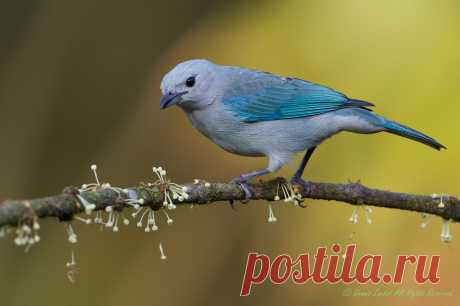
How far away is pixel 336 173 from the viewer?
6.30m

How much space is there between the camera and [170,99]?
16.1 ft

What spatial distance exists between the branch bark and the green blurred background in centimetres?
177

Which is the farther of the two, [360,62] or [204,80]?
[360,62]

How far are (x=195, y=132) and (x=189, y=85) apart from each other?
188 cm

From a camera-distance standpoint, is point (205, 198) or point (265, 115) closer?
point (205, 198)

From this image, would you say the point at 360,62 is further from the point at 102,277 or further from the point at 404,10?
the point at 102,277

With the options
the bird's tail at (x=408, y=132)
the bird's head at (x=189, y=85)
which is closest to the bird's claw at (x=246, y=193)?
the bird's head at (x=189, y=85)

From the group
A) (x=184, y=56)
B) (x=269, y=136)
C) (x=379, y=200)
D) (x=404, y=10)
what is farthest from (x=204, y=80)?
(x=404, y=10)

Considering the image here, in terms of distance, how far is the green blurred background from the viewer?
6.10 metres

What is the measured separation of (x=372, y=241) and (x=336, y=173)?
2.28ft

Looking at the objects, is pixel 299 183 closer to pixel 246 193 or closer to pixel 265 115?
pixel 246 193

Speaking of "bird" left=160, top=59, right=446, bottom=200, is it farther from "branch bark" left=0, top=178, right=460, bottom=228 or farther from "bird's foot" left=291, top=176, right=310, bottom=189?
"branch bark" left=0, top=178, right=460, bottom=228

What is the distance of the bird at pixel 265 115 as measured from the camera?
5047 millimetres

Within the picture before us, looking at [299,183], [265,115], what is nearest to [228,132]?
[265,115]
